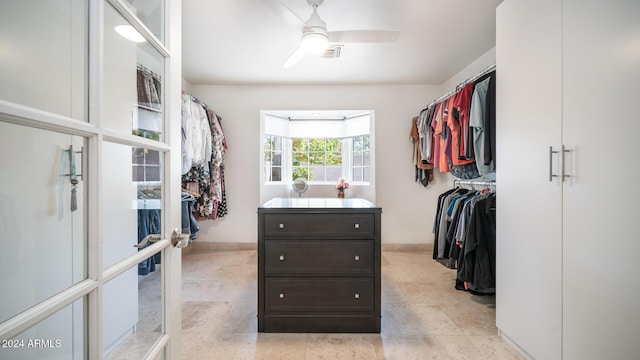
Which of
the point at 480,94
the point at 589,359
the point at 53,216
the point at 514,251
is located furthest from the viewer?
the point at 480,94

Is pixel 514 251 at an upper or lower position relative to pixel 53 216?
lower

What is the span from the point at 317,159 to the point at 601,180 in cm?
395

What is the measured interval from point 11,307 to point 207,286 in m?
2.59

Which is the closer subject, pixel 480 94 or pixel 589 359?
pixel 589 359

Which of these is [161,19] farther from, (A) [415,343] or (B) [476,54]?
(B) [476,54]

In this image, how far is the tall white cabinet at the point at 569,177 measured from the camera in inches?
45.7

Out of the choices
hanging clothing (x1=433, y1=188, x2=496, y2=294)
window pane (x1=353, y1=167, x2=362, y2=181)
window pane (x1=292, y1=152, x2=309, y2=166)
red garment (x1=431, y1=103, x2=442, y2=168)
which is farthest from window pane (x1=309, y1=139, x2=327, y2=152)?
hanging clothing (x1=433, y1=188, x2=496, y2=294)

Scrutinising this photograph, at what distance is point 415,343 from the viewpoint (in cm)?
188

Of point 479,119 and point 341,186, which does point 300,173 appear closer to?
point 341,186

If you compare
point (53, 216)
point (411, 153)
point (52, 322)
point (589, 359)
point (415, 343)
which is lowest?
point (415, 343)

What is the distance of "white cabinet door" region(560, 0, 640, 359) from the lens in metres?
1.14

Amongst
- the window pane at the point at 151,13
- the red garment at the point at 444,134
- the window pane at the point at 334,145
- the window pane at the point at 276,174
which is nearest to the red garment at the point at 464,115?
the red garment at the point at 444,134

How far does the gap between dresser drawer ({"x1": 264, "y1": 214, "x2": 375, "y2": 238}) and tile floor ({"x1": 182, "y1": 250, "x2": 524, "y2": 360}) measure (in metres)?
0.70

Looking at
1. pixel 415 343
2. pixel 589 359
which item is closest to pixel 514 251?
pixel 589 359
